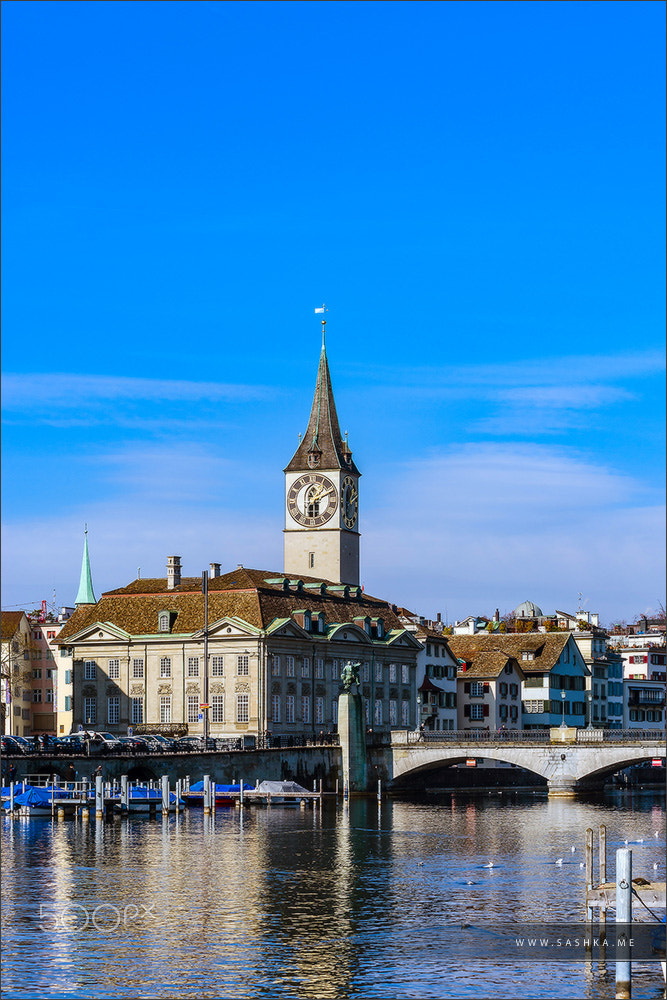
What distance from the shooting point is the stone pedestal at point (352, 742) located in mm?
141000

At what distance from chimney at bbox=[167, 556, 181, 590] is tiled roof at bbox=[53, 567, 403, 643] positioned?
0.98 metres

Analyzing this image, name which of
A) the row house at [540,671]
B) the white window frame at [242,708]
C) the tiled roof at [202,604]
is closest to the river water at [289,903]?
the white window frame at [242,708]

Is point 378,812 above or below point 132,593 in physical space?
below

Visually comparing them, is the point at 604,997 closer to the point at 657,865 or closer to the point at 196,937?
the point at 196,937

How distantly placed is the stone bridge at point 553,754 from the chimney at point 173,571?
3275cm

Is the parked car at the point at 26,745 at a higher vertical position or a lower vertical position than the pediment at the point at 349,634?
lower

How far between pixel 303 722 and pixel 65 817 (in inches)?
2089

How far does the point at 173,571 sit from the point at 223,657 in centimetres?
1468

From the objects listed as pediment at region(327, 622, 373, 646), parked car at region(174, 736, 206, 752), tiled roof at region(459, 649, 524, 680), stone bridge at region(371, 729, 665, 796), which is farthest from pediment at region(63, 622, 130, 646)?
tiled roof at region(459, 649, 524, 680)

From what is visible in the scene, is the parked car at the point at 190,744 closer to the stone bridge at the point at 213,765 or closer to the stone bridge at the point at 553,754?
the stone bridge at the point at 213,765

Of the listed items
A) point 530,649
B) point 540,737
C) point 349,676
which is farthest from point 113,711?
point 530,649

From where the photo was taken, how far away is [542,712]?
19362 centimetres

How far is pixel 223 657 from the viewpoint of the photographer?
15638cm

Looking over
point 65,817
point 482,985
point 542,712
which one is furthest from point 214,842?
point 542,712
